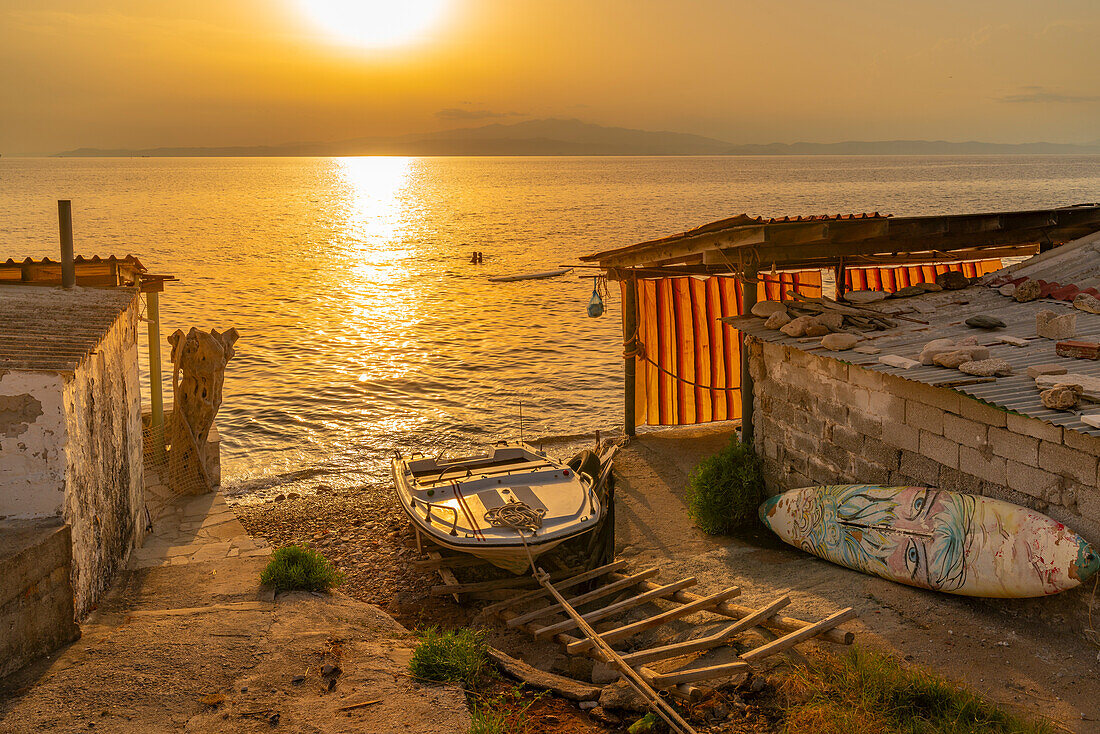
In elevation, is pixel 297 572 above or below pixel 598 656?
above

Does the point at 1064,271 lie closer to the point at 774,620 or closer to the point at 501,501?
the point at 774,620

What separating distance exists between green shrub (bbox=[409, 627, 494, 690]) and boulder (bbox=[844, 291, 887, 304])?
6765 millimetres

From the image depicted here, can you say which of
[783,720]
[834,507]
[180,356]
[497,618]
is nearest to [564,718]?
[783,720]

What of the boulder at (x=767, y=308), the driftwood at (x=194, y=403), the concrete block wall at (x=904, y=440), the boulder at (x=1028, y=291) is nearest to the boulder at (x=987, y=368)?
the concrete block wall at (x=904, y=440)

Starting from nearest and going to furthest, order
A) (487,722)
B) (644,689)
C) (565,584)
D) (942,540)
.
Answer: (487,722)
(644,689)
(942,540)
(565,584)

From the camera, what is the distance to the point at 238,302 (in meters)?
32.4

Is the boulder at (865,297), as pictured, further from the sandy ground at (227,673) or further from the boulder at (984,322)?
the sandy ground at (227,673)

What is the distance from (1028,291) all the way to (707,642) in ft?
20.8

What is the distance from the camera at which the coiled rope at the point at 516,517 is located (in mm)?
8320

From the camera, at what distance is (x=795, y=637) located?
624 cm

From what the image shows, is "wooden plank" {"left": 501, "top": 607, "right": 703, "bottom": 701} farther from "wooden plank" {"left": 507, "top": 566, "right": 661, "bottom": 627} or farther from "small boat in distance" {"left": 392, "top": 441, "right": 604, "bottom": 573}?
"small boat in distance" {"left": 392, "top": 441, "right": 604, "bottom": 573}

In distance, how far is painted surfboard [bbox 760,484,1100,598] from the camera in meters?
6.13

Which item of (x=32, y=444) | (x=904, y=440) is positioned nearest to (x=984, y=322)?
(x=904, y=440)

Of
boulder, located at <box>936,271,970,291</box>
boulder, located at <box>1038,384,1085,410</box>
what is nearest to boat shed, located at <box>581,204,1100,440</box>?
boulder, located at <box>936,271,970,291</box>
